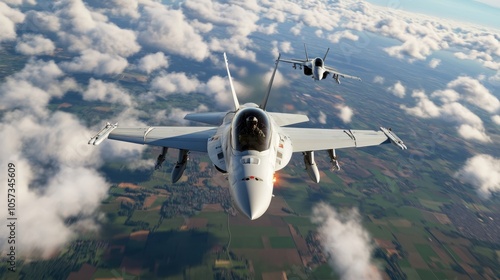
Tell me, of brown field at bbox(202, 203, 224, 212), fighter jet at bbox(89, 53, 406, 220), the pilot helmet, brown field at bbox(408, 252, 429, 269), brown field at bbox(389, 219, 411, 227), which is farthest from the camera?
brown field at bbox(389, 219, 411, 227)

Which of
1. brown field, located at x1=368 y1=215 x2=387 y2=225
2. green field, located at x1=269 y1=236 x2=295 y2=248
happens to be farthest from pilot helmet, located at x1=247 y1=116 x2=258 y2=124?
brown field, located at x1=368 y1=215 x2=387 y2=225

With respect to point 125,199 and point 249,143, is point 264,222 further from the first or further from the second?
point 249,143

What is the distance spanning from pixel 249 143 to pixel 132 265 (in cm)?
5159

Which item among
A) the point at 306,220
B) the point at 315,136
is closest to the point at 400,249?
the point at 306,220

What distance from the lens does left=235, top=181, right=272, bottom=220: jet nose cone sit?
6.95 meters

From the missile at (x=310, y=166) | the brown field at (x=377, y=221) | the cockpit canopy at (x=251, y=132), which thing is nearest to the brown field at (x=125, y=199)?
the missile at (x=310, y=166)

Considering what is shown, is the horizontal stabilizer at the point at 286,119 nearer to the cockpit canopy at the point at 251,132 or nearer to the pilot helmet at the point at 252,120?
the cockpit canopy at the point at 251,132

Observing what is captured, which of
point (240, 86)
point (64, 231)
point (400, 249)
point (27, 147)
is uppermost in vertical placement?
point (240, 86)

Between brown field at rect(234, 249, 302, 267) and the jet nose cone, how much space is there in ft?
152

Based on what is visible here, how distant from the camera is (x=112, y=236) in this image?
54781 mm

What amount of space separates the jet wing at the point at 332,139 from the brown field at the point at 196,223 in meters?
50.6

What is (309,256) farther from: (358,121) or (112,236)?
(358,121)

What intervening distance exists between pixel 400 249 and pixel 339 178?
111ft

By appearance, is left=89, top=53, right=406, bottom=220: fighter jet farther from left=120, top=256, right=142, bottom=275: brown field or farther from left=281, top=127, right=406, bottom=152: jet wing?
left=120, top=256, right=142, bottom=275: brown field
